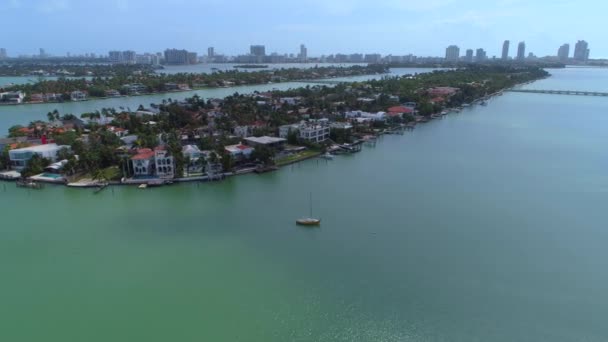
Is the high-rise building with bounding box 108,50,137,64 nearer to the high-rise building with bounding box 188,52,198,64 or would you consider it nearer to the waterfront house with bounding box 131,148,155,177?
the high-rise building with bounding box 188,52,198,64

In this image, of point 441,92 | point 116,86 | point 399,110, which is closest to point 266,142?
point 399,110

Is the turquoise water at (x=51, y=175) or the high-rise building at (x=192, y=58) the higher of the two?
the high-rise building at (x=192, y=58)

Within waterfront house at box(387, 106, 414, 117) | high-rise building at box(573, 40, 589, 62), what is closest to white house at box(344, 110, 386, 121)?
waterfront house at box(387, 106, 414, 117)

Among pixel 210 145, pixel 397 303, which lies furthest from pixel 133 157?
pixel 397 303

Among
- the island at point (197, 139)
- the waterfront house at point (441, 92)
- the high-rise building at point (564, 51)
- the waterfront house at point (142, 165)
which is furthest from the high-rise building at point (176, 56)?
the high-rise building at point (564, 51)

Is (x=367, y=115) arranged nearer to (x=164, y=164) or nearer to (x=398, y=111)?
(x=398, y=111)

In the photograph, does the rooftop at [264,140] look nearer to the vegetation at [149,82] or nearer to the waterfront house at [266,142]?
the waterfront house at [266,142]

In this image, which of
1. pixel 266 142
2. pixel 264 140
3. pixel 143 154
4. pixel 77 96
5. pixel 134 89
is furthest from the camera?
pixel 134 89

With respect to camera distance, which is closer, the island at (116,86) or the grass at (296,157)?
the grass at (296,157)
